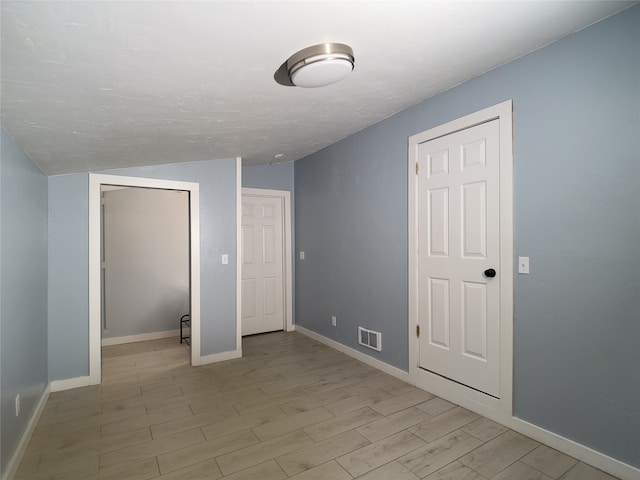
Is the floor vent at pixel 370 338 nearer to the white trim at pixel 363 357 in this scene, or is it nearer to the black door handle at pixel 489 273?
the white trim at pixel 363 357

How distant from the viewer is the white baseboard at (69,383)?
3.09 meters

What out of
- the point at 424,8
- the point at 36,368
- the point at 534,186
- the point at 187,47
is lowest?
the point at 36,368

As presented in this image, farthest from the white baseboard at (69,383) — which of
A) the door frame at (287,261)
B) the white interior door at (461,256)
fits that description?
the white interior door at (461,256)

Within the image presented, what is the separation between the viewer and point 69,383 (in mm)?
3148

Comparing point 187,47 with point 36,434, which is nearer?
point 187,47

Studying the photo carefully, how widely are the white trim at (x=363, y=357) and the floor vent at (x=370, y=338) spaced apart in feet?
0.43

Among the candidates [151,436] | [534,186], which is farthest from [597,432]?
[151,436]

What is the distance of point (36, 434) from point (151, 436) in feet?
2.71

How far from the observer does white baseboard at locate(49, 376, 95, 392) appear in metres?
3.09

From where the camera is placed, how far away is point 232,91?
2061 mm

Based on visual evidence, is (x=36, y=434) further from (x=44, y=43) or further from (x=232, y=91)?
(x=232, y=91)

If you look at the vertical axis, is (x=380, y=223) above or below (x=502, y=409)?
above

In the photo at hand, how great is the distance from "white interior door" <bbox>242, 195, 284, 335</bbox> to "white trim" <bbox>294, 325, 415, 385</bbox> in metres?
0.57

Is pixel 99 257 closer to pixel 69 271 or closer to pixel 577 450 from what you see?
pixel 69 271
